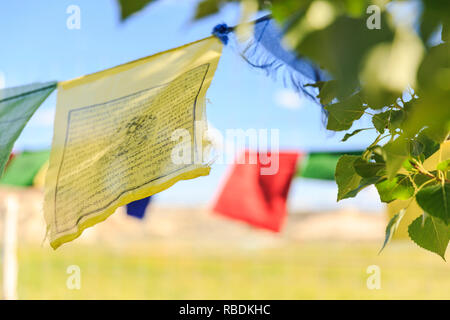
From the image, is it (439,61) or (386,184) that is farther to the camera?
(386,184)

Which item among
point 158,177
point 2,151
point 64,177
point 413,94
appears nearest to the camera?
point 413,94

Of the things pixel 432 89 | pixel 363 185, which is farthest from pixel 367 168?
pixel 432 89

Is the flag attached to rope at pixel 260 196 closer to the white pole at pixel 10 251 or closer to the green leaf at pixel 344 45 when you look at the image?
the white pole at pixel 10 251

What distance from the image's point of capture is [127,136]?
98cm

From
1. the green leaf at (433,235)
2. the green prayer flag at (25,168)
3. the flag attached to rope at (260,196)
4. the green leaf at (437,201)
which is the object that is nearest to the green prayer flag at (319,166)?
the flag attached to rope at (260,196)

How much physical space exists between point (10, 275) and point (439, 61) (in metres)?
2.79

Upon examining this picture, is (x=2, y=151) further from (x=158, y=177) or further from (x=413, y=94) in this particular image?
(x=413, y=94)

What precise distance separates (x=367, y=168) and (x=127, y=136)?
0.56 m

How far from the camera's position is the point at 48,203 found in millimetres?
1067

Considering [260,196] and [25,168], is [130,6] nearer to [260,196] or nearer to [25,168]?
[260,196]

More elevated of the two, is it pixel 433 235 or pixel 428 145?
pixel 428 145

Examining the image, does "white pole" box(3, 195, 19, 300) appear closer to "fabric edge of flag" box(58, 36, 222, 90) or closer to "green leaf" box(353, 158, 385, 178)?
"fabric edge of flag" box(58, 36, 222, 90)
